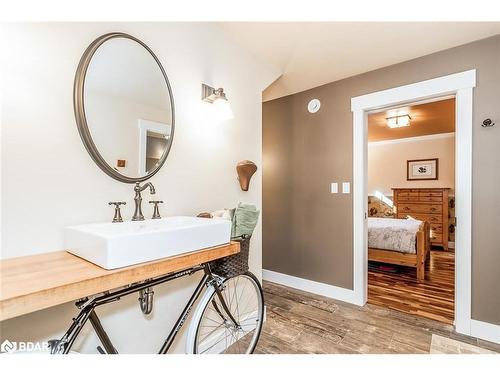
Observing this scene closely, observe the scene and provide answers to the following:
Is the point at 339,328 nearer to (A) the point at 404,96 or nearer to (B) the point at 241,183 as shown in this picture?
(B) the point at 241,183

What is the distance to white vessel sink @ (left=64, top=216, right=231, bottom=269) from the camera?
2.80ft

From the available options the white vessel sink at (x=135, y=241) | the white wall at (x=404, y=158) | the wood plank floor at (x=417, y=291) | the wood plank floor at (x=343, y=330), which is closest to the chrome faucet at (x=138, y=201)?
the white vessel sink at (x=135, y=241)

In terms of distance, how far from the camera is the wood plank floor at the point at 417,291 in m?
2.40

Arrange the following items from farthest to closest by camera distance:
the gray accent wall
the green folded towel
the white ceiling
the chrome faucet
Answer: the gray accent wall
the white ceiling
the green folded towel
the chrome faucet

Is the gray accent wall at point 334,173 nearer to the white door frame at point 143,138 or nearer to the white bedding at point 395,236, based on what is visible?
the white bedding at point 395,236

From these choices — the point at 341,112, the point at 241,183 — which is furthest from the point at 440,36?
the point at 241,183

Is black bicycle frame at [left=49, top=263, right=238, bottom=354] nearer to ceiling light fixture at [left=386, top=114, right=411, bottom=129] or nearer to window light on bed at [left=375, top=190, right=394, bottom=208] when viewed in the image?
ceiling light fixture at [left=386, top=114, right=411, bottom=129]

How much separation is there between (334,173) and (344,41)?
125 centimetres

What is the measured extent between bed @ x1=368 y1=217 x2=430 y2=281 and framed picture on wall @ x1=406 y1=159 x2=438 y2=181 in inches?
89.1

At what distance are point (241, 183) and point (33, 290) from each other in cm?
143

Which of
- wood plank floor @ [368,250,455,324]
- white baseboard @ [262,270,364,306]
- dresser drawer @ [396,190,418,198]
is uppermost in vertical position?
dresser drawer @ [396,190,418,198]

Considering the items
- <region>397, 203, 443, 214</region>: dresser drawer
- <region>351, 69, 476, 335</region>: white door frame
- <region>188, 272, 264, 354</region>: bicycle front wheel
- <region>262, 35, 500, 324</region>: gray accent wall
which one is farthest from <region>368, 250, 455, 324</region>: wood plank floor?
<region>397, 203, 443, 214</region>: dresser drawer

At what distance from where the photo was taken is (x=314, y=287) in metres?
2.81

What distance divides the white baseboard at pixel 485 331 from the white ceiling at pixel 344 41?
2197 millimetres
